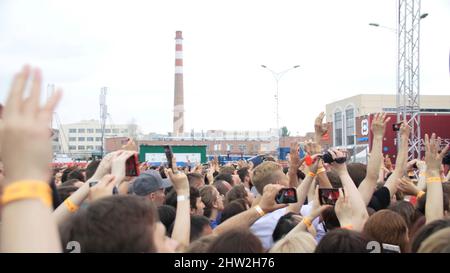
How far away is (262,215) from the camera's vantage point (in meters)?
3.84

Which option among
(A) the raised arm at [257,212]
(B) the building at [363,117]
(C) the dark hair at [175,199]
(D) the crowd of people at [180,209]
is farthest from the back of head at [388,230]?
(B) the building at [363,117]

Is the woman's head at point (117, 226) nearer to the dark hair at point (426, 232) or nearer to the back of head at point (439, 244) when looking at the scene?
the back of head at point (439, 244)

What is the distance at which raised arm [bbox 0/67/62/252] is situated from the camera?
4.11 ft

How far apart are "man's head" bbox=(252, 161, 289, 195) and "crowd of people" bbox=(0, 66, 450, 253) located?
1cm

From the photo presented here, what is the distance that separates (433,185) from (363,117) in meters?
40.1

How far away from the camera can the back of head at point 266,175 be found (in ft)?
17.0

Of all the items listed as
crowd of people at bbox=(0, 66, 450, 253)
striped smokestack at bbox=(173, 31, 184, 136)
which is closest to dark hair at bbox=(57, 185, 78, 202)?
crowd of people at bbox=(0, 66, 450, 253)

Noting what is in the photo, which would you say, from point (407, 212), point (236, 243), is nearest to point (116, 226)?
point (236, 243)

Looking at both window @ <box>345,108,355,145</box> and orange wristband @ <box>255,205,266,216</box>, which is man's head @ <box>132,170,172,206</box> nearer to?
orange wristband @ <box>255,205,266,216</box>

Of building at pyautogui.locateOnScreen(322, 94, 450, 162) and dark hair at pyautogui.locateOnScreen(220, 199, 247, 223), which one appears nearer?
dark hair at pyautogui.locateOnScreen(220, 199, 247, 223)

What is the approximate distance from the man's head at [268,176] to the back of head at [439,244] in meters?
2.97
